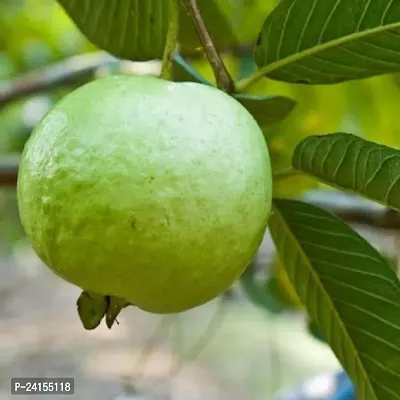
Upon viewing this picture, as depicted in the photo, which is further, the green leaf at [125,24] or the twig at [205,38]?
the green leaf at [125,24]

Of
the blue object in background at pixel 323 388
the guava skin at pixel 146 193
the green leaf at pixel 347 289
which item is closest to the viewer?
the guava skin at pixel 146 193

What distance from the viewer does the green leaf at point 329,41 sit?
0.82 meters

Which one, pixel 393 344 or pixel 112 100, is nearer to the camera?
pixel 112 100

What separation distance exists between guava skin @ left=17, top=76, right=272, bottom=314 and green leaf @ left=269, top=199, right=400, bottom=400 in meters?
0.29

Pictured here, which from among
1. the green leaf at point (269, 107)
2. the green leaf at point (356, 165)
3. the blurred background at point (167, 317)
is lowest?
the blurred background at point (167, 317)

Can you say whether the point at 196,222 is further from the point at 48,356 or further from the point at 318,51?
the point at 48,356

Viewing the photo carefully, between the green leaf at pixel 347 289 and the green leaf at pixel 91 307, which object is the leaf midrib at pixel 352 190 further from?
the green leaf at pixel 91 307

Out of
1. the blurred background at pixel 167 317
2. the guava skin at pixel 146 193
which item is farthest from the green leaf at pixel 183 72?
the guava skin at pixel 146 193

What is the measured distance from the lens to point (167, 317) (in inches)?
130

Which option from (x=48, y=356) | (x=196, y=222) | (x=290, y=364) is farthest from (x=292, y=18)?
(x=48, y=356)

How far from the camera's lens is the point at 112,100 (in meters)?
0.69

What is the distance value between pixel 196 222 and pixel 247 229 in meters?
0.06

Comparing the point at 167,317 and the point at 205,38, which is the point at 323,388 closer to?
the point at 205,38

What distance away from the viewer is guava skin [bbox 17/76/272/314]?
0.65m
